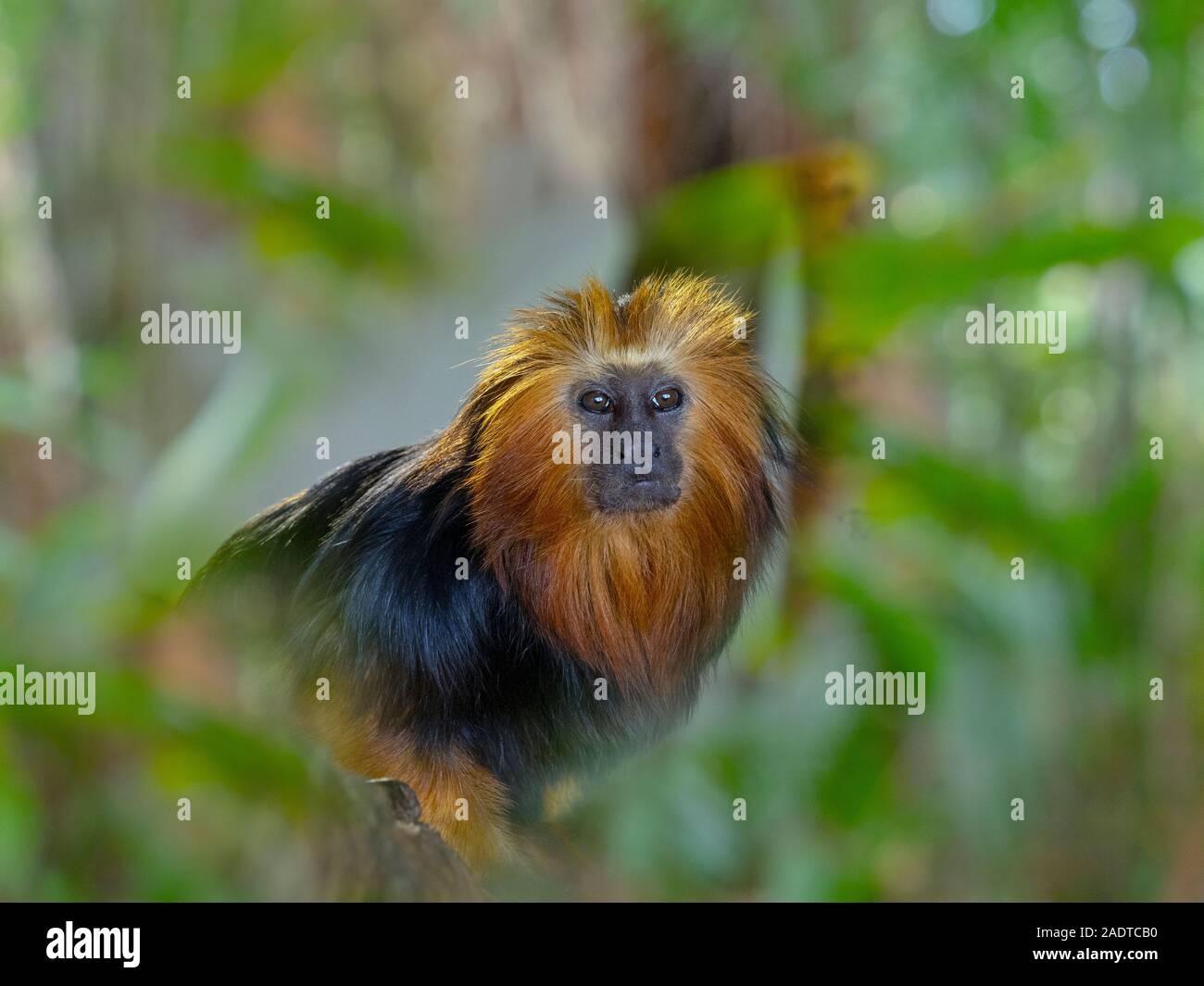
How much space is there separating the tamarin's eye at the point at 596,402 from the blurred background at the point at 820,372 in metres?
0.59

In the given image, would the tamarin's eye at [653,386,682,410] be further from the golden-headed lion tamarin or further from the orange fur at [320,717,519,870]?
the orange fur at [320,717,519,870]

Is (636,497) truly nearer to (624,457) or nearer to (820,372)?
(624,457)

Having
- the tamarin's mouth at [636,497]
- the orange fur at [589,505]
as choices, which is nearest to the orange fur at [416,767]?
the orange fur at [589,505]

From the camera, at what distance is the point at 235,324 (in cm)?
65

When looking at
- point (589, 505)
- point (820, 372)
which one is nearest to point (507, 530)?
point (589, 505)

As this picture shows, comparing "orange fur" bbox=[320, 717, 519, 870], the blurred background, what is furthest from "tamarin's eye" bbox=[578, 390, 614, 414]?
the blurred background

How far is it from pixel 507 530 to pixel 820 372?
24.2 inches

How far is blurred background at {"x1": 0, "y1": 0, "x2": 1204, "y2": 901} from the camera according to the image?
4.36ft

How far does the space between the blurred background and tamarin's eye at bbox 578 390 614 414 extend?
59 centimetres

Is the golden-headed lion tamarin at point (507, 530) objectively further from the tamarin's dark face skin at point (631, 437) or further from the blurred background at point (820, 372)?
the blurred background at point (820, 372)

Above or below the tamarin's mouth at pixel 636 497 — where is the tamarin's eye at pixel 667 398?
above

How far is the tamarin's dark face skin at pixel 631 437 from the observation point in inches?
17.5
